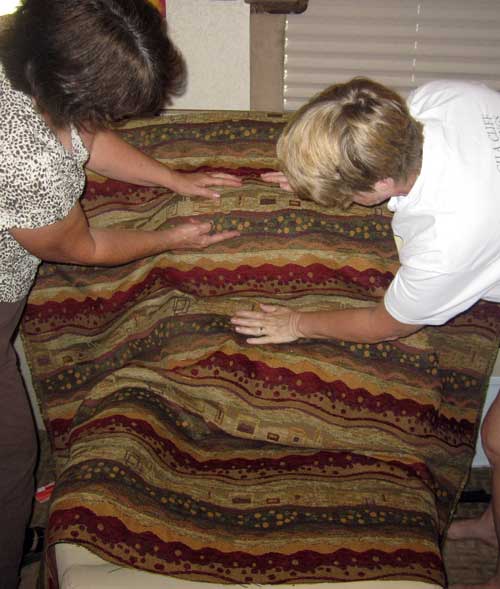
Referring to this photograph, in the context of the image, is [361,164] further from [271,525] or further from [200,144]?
[271,525]

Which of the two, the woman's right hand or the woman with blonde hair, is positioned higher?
the woman with blonde hair

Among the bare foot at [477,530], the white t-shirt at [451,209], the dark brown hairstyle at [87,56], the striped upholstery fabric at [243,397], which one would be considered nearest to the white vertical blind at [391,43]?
the striped upholstery fabric at [243,397]

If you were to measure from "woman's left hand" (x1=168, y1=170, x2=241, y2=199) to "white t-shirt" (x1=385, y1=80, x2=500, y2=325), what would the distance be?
22.8 inches

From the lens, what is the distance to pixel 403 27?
1927 mm

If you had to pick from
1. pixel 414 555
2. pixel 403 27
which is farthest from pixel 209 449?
pixel 403 27

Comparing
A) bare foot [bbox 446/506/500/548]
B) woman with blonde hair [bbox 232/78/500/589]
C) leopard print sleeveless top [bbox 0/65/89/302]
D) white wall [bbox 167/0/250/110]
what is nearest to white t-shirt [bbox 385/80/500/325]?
woman with blonde hair [bbox 232/78/500/589]

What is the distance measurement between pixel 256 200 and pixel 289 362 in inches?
19.4

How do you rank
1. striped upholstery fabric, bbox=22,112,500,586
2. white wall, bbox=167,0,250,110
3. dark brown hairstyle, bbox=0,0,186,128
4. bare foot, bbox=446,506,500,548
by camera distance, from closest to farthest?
1. dark brown hairstyle, bbox=0,0,186,128
2. striped upholstery fabric, bbox=22,112,500,586
3. white wall, bbox=167,0,250,110
4. bare foot, bbox=446,506,500,548

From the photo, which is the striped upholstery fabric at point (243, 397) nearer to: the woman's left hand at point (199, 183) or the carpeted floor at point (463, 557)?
the woman's left hand at point (199, 183)

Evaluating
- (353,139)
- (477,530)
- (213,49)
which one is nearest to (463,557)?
(477,530)

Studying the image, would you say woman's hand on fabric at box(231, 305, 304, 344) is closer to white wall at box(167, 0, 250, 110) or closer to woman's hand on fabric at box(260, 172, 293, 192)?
woman's hand on fabric at box(260, 172, 293, 192)

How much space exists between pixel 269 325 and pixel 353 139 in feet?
2.16

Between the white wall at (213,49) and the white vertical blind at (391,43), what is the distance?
21 cm

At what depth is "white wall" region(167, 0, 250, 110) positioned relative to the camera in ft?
5.72
